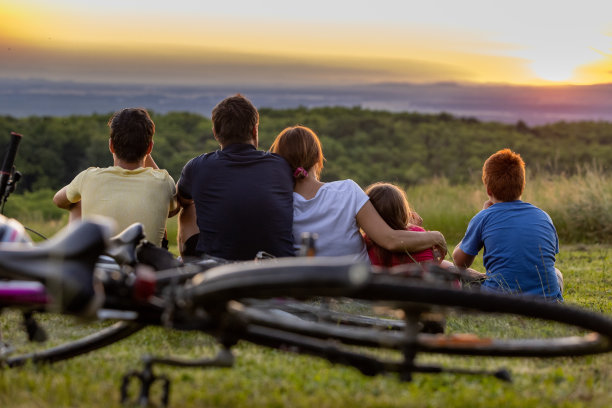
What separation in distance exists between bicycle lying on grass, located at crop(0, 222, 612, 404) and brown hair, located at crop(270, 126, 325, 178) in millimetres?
1773

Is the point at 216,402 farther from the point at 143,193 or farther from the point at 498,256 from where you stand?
the point at 498,256

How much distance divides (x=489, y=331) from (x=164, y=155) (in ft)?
143

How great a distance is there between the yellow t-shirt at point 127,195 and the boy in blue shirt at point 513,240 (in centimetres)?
→ 196

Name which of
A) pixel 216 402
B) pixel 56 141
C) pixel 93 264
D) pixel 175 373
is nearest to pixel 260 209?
pixel 175 373

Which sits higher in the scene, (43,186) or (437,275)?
(437,275)

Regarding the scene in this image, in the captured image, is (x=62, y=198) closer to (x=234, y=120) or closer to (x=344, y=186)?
(x=234, y=120)

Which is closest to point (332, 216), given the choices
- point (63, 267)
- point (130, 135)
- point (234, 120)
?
point (234, 120)

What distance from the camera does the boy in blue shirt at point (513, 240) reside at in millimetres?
4641

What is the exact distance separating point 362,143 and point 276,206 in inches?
1983

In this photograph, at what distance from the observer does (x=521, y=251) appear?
466cm

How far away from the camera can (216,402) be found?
263 cm

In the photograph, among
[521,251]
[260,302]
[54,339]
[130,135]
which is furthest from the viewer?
[521,251]

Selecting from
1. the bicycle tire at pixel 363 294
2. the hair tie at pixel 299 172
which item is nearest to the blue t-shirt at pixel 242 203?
the hair tie at pixel 299 172

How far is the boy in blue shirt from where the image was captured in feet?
15.2
